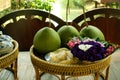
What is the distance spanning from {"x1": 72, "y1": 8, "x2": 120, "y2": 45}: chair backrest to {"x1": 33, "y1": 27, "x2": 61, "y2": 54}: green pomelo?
2.12 ft

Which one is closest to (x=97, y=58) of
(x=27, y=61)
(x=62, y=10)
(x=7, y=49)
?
(x=7, y=49)

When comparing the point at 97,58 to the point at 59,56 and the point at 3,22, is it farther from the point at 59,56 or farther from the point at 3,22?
the point at 3,22

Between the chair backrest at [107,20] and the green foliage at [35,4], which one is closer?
the chair backrest at [107,20]

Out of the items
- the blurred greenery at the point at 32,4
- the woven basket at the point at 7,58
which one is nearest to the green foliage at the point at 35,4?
the blurred greenery at the point at 32,4

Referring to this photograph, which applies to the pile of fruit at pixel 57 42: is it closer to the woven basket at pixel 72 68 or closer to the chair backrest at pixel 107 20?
the woven basket at pixel 72 68

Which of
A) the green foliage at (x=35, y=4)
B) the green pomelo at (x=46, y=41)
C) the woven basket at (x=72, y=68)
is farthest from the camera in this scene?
the green foliage at (x=35, y=4)

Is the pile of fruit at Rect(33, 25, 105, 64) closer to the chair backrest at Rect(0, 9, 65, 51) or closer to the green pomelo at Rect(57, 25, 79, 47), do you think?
the green pomelo at Rect(57, 25, 79, 47)

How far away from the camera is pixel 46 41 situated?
0.89 metres

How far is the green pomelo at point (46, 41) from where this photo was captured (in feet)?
2.93

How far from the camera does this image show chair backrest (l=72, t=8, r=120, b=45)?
1520mm

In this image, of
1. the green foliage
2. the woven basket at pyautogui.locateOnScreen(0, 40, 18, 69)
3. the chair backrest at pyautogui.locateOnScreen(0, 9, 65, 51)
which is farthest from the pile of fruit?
the green foliage

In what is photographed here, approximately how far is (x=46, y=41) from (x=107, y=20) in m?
0.75

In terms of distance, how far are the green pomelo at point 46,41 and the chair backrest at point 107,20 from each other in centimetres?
65

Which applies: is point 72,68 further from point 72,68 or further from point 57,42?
point 57,42
